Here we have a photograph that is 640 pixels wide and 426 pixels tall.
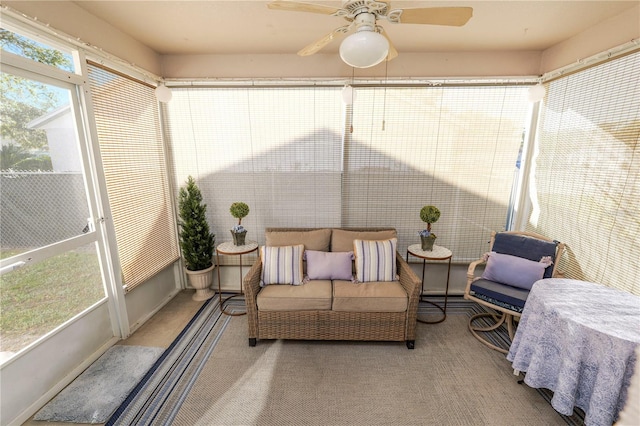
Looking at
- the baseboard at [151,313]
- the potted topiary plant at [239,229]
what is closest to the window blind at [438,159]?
the potted topiary plant at [239,229]

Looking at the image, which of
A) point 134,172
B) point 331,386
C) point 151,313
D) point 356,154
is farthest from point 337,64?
point 151,313

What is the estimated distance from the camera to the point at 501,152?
3219mm

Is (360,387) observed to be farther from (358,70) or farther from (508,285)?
(358,70)

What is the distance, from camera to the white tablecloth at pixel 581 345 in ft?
5.08

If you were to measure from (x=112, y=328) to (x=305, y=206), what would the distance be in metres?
2.21

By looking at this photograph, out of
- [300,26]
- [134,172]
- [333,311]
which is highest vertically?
[300,26]

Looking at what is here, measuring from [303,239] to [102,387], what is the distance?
1958 mm

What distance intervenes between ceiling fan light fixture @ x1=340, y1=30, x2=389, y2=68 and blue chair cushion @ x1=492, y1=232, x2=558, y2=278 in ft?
7.69

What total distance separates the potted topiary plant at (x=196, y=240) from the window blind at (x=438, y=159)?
167 centimetres

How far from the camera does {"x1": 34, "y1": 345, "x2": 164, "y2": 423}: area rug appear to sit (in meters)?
1.87

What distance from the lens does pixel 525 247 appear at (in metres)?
2.70

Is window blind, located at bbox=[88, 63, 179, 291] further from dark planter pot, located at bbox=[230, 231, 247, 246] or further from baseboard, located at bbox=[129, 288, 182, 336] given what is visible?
dark planter pot, located at bbox=[230, 231, 247, 246]

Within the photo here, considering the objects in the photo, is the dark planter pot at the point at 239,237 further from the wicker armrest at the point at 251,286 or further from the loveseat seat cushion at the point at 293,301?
the loveseat seat cushion at the point at 293,301

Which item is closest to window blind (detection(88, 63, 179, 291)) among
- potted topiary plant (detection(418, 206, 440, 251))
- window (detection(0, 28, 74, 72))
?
window (detection(0, 28, 74, 72))
